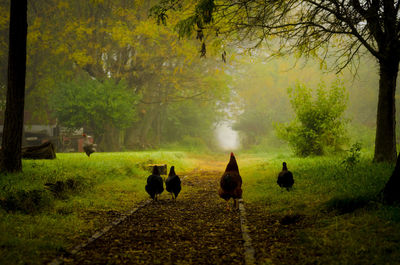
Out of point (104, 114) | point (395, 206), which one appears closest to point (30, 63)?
point (104, 114)

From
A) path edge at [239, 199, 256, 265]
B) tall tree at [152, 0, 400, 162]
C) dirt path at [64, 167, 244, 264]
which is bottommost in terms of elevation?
dirt path at [64, 167, 244, 264]

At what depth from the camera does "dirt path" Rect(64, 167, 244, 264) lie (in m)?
4.82

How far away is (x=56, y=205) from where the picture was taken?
7.89m

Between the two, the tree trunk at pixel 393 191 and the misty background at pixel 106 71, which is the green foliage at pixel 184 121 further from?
the tree trunk at pixel 393 191

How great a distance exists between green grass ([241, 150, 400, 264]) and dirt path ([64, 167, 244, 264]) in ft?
3.30

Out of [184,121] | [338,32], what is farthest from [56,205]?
[184,121]

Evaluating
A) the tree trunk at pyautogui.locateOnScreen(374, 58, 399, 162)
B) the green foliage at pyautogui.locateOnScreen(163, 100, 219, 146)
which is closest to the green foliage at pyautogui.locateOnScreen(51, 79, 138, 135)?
the green foliage at pyautogui.locateOnScreen(163, 100, 219, 146)

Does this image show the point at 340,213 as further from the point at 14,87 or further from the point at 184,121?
the point at 184,121

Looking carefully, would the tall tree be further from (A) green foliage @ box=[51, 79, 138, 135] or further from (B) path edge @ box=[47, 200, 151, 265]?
(A) green foliage @ box=[51, 79, 138, 135]

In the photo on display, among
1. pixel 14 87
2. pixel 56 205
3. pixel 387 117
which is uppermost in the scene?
pixel 14 87

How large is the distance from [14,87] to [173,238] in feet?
23.3

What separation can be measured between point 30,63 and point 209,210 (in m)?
24.2

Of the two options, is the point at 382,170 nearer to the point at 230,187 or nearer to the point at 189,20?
the point at 230,187

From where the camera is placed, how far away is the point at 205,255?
16.4ft
